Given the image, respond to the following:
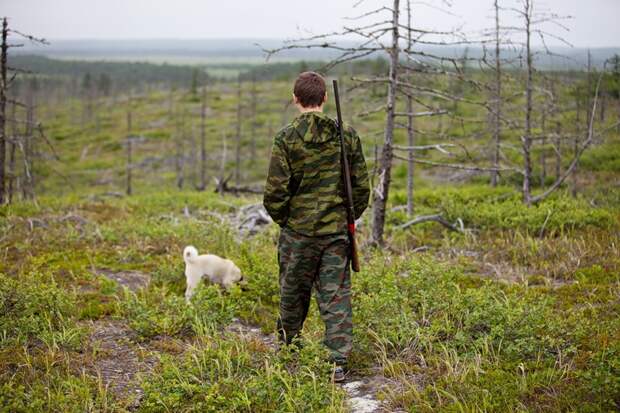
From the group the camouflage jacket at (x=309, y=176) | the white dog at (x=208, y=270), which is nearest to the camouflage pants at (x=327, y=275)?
the camouflage jacket at (x=309, y=176)

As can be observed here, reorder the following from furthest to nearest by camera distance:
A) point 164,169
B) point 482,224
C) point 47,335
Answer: point 164,169 → point 482,224 → point 47,335

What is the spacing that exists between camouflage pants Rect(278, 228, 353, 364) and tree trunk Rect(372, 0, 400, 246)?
14.0 feet

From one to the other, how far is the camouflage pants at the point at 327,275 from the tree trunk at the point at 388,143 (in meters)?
4.28

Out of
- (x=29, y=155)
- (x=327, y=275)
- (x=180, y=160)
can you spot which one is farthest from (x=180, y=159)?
(x=327, y=275)

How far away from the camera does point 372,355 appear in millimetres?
5543

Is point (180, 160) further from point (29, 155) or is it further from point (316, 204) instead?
point (316, 204)

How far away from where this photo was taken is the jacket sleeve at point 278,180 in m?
4.90

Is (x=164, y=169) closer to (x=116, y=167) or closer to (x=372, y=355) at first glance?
(x=116, y=167)

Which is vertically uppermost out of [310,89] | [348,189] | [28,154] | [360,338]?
[310,89]

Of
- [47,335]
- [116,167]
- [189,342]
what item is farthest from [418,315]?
[116,167]

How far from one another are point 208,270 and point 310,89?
3.73 m

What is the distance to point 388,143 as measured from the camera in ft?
30.5

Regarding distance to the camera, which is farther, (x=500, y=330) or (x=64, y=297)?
(x=64, y=297)

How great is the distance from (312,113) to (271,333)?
2.84 meters
